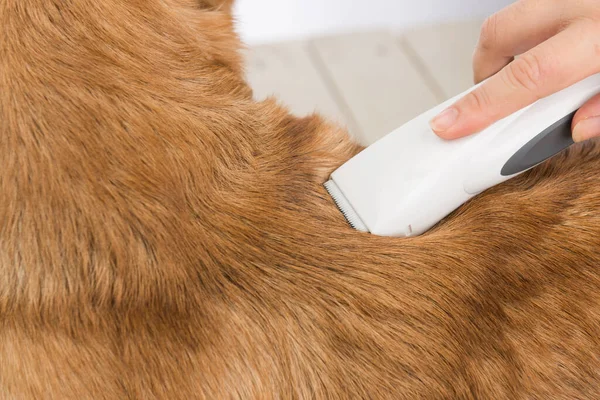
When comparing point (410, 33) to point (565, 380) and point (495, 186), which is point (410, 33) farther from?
point (565, 380)

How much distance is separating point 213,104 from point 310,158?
0.09m

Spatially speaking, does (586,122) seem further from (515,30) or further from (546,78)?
(515,30)

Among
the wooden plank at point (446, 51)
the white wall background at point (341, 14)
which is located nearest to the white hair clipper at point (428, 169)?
the wooden plank at point (446, 51)

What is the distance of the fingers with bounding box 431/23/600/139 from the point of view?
51 centimetres

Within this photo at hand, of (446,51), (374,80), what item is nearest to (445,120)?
(374,80)

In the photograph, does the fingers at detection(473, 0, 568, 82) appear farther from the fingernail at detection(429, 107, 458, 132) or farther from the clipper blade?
the clipper blade

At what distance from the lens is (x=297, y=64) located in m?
1.61

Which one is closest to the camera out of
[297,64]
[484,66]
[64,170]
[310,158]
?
[64,170]

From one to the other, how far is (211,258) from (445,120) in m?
0.22

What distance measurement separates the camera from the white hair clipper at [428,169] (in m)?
0.50

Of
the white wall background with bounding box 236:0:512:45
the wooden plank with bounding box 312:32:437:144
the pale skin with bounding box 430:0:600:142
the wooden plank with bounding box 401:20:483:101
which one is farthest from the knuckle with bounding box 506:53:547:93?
the white wall background with bounding box 236:0:512:45

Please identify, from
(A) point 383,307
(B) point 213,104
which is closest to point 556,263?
(A) point 383,307

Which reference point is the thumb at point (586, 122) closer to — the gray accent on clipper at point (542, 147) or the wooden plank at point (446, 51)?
the gray accent on clipper at point (542, 147)

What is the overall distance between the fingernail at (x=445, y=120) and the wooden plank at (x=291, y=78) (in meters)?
0.97
